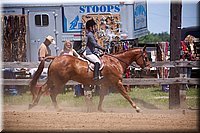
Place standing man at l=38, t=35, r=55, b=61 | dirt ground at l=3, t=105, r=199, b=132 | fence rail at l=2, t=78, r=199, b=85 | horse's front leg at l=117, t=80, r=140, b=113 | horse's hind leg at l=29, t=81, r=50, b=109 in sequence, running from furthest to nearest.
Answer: fence rail at l=2, t=78, r=199, b=85 < standing man at l=38, t=35, r=55, b=61 < horse's front leg at l=117, t=80, r=140, b=113 < horse's hind leg at l=29, t=81, r=50, b=109 < dirt ground at l=3, t=105, r=199, b=132

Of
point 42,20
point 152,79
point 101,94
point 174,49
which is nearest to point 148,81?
point 152,79

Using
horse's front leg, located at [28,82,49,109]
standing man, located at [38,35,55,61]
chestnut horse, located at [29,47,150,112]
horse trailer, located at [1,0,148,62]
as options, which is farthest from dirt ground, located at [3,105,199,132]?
horse trailer, located at [1,0,148,62]

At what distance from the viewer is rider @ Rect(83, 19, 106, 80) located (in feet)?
26.8

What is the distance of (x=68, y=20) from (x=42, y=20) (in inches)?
27.0

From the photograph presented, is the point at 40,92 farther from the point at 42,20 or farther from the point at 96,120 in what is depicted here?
the point at 42,20

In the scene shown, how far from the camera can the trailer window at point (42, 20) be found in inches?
444

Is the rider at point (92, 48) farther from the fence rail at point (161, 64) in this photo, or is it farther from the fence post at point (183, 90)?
the fence post at point (183, 90)

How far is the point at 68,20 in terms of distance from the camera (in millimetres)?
11305

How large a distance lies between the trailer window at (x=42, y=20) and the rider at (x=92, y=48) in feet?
10.4

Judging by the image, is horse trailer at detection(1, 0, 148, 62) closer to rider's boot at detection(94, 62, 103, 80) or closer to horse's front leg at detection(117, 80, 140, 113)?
rider's boot at detection(94, 62, 103, 80)

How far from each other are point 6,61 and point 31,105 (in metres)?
1.05

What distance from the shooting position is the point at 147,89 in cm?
927

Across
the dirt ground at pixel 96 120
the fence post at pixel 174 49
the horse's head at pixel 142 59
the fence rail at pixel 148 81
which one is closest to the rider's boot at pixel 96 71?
the fence rail at pixel 148 81

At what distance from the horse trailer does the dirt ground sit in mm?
1304
